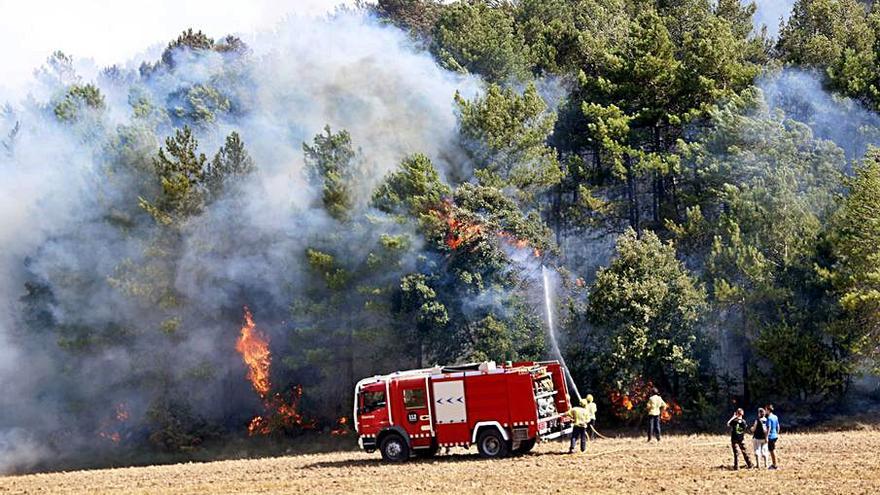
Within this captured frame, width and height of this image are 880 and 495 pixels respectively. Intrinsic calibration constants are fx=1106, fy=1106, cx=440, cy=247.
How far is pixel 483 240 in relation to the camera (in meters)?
46.5

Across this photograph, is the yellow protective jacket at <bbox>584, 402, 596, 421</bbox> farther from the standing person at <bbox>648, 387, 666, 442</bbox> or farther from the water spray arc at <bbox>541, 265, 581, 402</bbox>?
the water spray arc at <bbox>541, 265, 581, 402</bbox>

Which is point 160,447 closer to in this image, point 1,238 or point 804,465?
point 1,238

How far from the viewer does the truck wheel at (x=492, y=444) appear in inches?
1282

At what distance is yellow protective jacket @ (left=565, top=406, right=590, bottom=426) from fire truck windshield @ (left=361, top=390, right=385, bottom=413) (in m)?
5.73

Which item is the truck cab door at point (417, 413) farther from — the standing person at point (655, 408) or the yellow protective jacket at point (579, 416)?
the standing person at point (655, 408)

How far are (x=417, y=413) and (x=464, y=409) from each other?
150 cm

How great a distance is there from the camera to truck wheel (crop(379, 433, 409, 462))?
3350 centimetres

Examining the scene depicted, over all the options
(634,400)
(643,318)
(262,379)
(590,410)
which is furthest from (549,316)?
(262,379)

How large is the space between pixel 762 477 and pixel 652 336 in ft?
63.8

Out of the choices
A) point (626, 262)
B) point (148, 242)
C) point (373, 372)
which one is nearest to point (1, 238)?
point (148, 242)

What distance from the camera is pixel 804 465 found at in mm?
28094

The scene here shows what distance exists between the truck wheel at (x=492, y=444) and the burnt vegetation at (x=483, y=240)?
13.7 meters

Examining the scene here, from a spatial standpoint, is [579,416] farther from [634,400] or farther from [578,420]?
[634,400]

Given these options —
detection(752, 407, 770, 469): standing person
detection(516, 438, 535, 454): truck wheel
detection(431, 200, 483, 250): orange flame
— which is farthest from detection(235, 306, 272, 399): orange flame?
detection(752, 407, 770, 469): standing person
